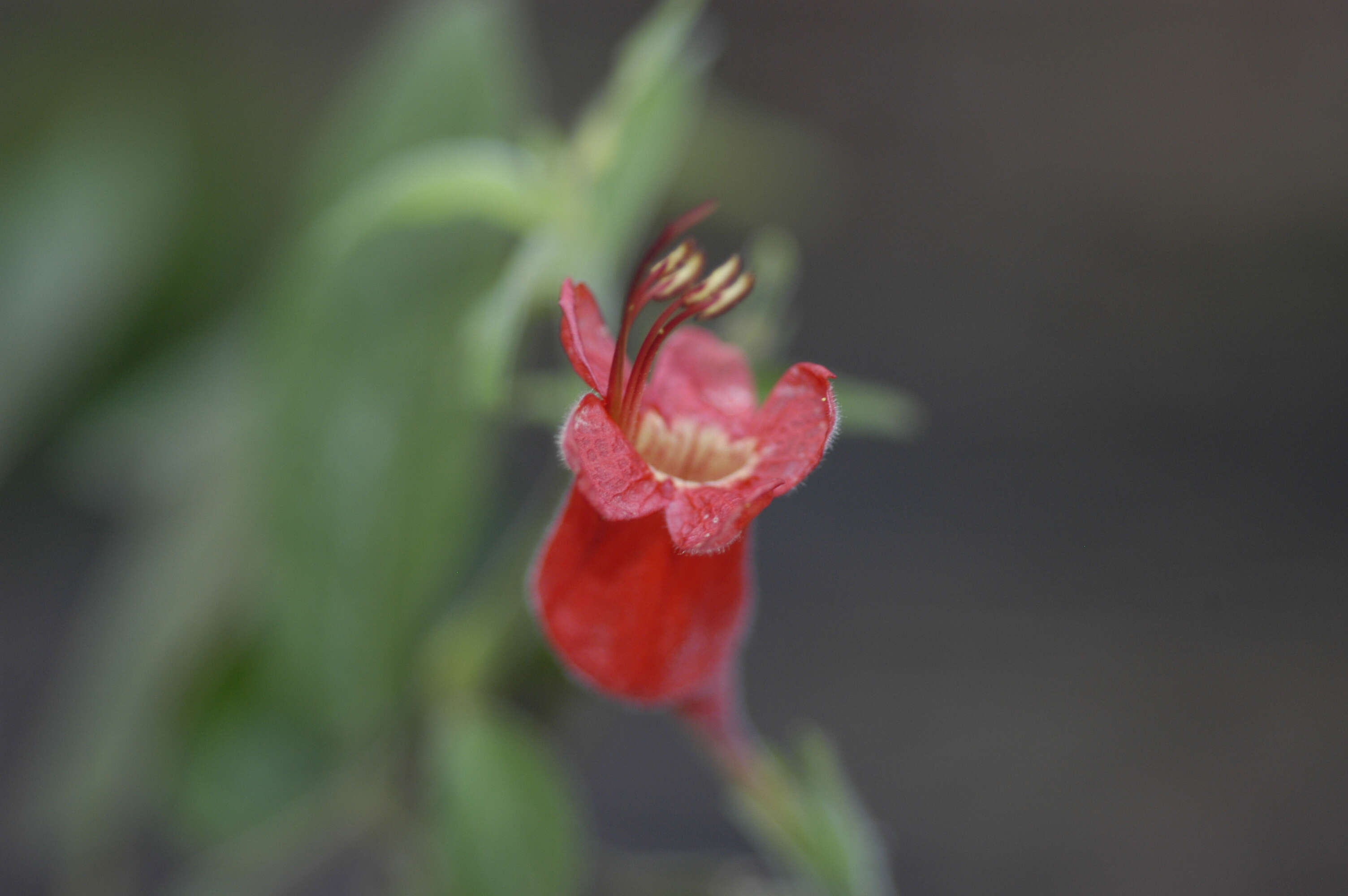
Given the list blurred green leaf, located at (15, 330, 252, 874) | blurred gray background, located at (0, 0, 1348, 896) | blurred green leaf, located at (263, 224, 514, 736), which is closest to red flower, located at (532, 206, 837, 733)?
blurred green leaf, located at (263, 224, 514, 736)

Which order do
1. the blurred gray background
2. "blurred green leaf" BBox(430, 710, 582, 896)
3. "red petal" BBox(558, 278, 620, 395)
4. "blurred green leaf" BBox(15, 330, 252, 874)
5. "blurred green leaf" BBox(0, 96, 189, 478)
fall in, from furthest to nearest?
the blurred gray background, "blurred green leaf" BBox(0, 96, 189, 478), "blurred green leaf" BBox(15, 330, 252, 874), "blurred green leaf" BBox(430, 710, 582, 896), "red petal" BBox(558, 278, 620, 395)

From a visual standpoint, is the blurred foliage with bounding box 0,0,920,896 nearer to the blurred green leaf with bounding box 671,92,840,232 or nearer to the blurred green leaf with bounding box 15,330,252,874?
the blurred green leaf with bounding box 15,330,252,874

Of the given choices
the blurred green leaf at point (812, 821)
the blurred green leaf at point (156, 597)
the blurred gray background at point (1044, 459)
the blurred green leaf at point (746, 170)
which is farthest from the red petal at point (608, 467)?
the blurred gray background at point (1044, 459)

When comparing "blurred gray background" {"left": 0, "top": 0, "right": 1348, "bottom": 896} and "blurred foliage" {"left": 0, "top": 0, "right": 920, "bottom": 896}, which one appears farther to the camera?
"blurred gray background" {"left": 0, "top": 0, "right": 1348, "bottom": 896}

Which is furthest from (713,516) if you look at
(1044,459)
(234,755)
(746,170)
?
(1044,459)

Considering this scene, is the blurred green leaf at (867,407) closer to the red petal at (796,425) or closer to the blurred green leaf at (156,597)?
the red petal at (796,425)

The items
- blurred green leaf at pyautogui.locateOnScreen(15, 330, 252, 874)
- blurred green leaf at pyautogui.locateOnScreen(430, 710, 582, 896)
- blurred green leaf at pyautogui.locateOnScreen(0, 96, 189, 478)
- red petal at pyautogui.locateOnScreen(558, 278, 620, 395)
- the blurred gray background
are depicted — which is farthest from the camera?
the blurred gray background
